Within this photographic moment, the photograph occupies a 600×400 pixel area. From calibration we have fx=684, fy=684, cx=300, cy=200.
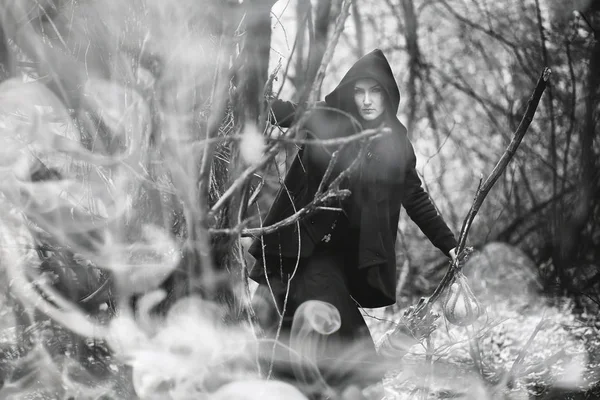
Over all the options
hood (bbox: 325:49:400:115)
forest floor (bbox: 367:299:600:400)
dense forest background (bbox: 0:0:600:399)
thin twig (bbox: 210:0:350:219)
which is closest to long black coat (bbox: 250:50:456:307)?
hood (bbox: 325:49:400:115)

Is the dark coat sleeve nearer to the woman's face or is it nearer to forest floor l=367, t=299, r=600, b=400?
the woman's face

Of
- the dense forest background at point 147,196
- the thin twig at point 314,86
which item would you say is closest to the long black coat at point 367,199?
the dense forest background at point 147,196

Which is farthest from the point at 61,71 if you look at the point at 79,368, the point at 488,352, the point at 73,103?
→ the point at 488,352

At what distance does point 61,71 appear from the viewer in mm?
2357

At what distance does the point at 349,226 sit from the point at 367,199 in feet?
0.41

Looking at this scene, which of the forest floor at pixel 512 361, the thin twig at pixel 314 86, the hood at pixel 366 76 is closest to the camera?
the thin twig at pixel 314 86

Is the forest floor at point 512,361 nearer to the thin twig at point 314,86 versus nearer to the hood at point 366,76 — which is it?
the hood at point 366,76

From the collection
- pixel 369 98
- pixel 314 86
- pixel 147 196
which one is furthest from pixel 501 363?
Answer: pixel 314 86

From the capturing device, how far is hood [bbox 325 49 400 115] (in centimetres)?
265

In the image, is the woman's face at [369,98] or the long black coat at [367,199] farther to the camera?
the woman's face at [369,98]

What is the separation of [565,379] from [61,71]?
10.5 feet

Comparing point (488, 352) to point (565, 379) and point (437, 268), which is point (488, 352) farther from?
point (437, 268)

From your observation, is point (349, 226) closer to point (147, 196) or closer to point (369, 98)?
point (369, 98)

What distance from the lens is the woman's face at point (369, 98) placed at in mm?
2660
